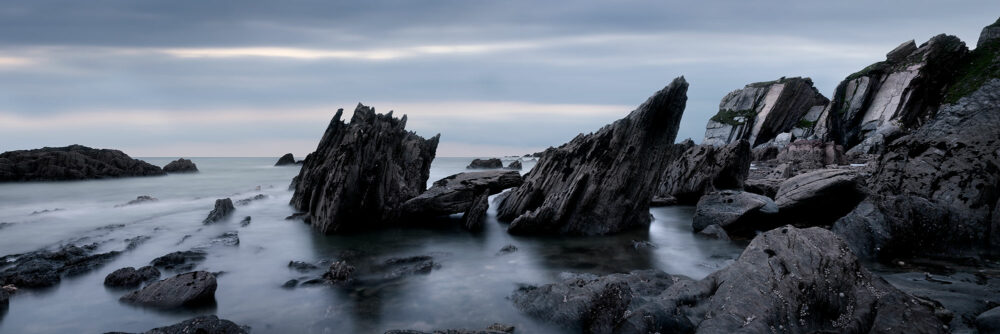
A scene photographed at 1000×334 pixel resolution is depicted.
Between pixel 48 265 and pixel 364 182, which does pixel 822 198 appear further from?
pixel 48 265

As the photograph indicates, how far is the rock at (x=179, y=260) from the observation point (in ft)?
48.2

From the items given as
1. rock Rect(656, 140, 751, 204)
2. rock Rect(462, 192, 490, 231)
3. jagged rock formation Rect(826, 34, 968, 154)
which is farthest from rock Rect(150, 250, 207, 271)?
jagged rock formation Rect(826, 34, 968, 154)

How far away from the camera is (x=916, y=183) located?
15.0m

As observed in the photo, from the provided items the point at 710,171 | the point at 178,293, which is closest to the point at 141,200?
the point at 178,293

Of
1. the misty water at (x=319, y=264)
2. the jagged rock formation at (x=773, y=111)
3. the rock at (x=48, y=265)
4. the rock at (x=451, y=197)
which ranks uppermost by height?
the jagged rock formation at (x=773, y=111)

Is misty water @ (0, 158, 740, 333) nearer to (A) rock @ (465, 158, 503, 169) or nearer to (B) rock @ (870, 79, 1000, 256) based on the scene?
(B) rock @ (870, 79, 1000, 256)

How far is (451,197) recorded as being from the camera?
23.0 meters

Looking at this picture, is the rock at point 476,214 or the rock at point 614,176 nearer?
the rock at point 614,176

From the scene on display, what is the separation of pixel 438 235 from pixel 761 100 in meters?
91.1

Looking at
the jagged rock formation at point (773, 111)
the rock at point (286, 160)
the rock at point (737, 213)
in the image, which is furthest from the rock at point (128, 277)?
the rock at point (286, 160)

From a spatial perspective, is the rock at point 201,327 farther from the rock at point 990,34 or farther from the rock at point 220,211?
the rock at point 990,34

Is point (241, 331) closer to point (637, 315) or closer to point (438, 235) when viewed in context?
point (637, 315)

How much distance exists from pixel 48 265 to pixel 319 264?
7.16 m

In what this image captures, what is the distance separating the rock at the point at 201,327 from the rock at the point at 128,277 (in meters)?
5.48
